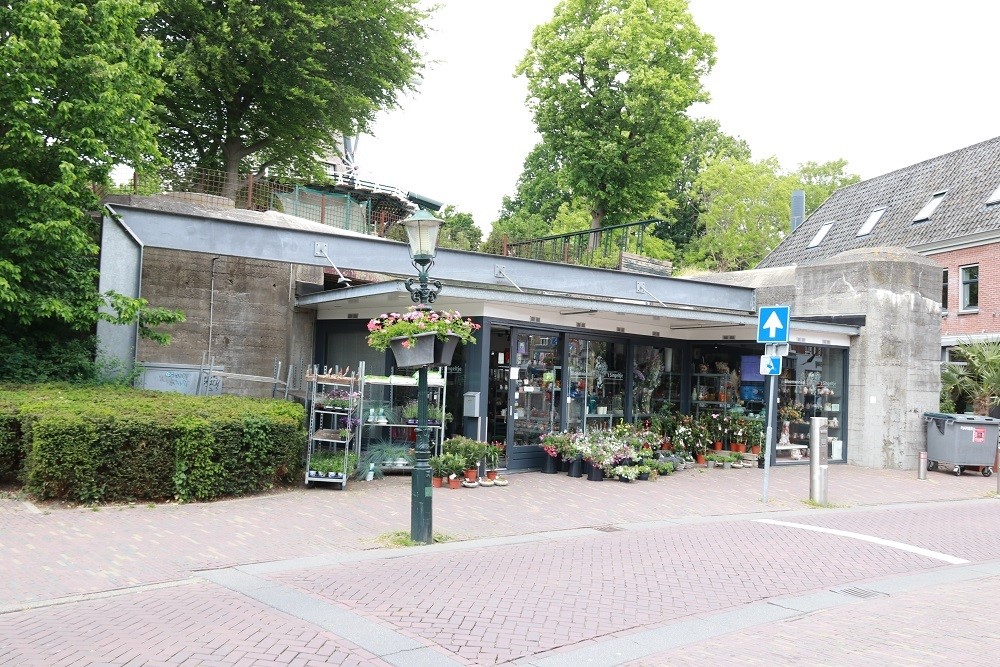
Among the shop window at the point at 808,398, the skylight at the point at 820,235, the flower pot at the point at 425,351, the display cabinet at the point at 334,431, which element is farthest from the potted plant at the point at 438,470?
the skylight at the point at 820,235

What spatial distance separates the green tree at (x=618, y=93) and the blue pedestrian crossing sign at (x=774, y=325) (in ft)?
61.4

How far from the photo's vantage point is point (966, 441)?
16422 millimetres

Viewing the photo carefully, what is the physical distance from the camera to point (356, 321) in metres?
15.4

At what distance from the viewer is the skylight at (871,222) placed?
31033 mm

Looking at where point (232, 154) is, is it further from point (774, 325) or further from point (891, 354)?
point (891, 354)

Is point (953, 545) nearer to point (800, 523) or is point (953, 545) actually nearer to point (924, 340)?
point (800, 523)

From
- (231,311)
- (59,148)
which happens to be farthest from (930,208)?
(59,148)

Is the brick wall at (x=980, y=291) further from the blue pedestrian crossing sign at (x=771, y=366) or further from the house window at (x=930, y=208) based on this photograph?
the blue pedestrian crossing sign at (x=771, y=366)

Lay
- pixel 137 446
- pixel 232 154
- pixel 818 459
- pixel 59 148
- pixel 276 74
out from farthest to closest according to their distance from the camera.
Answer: pixel 232 154
pixel 276 74
pixel 818 459
pixel 59 148
pixel 137 446

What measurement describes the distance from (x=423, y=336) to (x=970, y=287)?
78.7ft

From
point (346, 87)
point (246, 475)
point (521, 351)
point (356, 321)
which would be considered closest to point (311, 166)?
point (346, 87)

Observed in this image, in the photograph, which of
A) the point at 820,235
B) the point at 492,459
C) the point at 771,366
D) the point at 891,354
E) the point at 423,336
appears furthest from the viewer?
the point at 820,235

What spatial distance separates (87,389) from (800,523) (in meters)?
10.2

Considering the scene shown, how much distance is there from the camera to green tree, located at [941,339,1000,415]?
62.1ft
